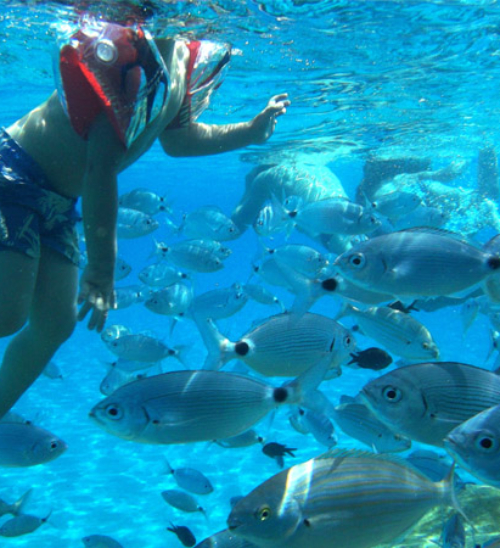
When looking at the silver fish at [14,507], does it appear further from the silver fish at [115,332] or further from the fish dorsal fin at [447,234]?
the fish dorsal fin at [447,234]

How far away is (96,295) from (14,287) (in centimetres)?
71

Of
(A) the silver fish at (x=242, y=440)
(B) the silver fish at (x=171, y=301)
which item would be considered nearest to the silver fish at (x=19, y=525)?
(A) the silver fish at (x=242, y=440)

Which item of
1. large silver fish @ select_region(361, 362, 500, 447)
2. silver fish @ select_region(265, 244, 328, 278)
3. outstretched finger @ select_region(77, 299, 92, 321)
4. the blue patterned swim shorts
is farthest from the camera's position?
silver fish @ select_region(265, 244, 328, 278)

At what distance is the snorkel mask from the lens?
121 inches

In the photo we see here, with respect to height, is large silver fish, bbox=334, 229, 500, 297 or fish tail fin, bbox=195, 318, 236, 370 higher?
large silver fish, bbox=334, 229, 500, 297

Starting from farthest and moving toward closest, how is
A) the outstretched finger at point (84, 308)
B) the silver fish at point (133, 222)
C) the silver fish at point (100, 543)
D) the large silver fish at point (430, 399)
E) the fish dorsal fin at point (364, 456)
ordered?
the silver fish at point (133, 222), the silver fish at point (100, 543), the outstretched finger at point (84, 308), the large silver fish at point (430, 399), the fish dorsal fin at point (364, 456)

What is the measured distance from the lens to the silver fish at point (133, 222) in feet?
23.5

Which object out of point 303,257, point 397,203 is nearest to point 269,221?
point 303,257

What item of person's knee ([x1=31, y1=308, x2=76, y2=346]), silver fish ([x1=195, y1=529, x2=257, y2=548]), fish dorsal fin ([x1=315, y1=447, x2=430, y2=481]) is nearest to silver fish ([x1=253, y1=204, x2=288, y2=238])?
person's knee ([x1=31, y1=308, x2=76, y2=346])

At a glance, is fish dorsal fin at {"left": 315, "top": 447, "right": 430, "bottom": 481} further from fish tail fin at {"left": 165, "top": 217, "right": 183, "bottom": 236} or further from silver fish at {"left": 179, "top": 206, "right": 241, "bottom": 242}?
fish tail fin at {"left": 165, "top": 217, "right": 183, "bottom": 236}

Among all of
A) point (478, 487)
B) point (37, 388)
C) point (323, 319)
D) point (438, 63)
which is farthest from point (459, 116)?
point (37, 388)

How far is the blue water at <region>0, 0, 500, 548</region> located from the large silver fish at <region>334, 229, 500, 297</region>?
136cm

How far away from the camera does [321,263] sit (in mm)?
5812

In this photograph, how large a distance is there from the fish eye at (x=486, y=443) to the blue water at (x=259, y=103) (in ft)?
5.25
